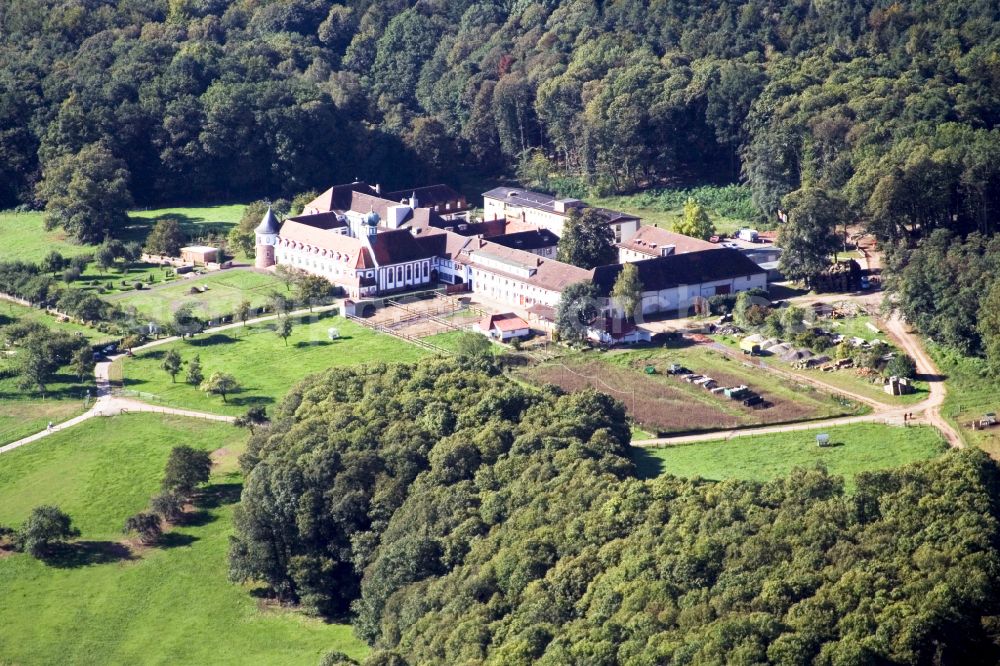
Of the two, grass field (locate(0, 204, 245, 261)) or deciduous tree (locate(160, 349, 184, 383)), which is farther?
grass field (locate(0, 204, 245, 261))

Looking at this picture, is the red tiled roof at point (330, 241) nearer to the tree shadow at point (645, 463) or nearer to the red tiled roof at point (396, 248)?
the red tiled roof at point (396, 248)

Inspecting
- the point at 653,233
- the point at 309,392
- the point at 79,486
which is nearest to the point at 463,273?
the point at 653,233

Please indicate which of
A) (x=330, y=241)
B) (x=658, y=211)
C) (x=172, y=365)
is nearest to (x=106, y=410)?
(x=172, y=365)

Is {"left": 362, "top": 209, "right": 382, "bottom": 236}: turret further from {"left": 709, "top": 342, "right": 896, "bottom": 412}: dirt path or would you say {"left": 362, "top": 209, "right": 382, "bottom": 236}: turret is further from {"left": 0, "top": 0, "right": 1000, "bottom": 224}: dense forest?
{"left": 709, "top": 342, "right": 896, "bottom": 412}: dirt path

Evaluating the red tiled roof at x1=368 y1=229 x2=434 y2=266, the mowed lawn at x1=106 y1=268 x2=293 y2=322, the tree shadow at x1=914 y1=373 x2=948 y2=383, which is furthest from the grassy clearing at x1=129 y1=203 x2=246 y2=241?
the tree shadow at x1=914 y1=373 x2=948 y2=383

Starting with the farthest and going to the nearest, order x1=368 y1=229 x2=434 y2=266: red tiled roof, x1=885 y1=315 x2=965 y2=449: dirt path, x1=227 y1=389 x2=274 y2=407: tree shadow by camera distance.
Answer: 1. x1=368 y1=229 x2=434 y2=266: red tiled roof
2. x1=227 y1=389 x2=274 y2=407: tree shadow
3. x1=885 y1=315 x2=965 y2=449: dirt path

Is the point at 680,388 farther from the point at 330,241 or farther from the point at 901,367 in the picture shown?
the point at 330,241

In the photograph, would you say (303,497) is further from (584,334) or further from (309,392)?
(584,334)
